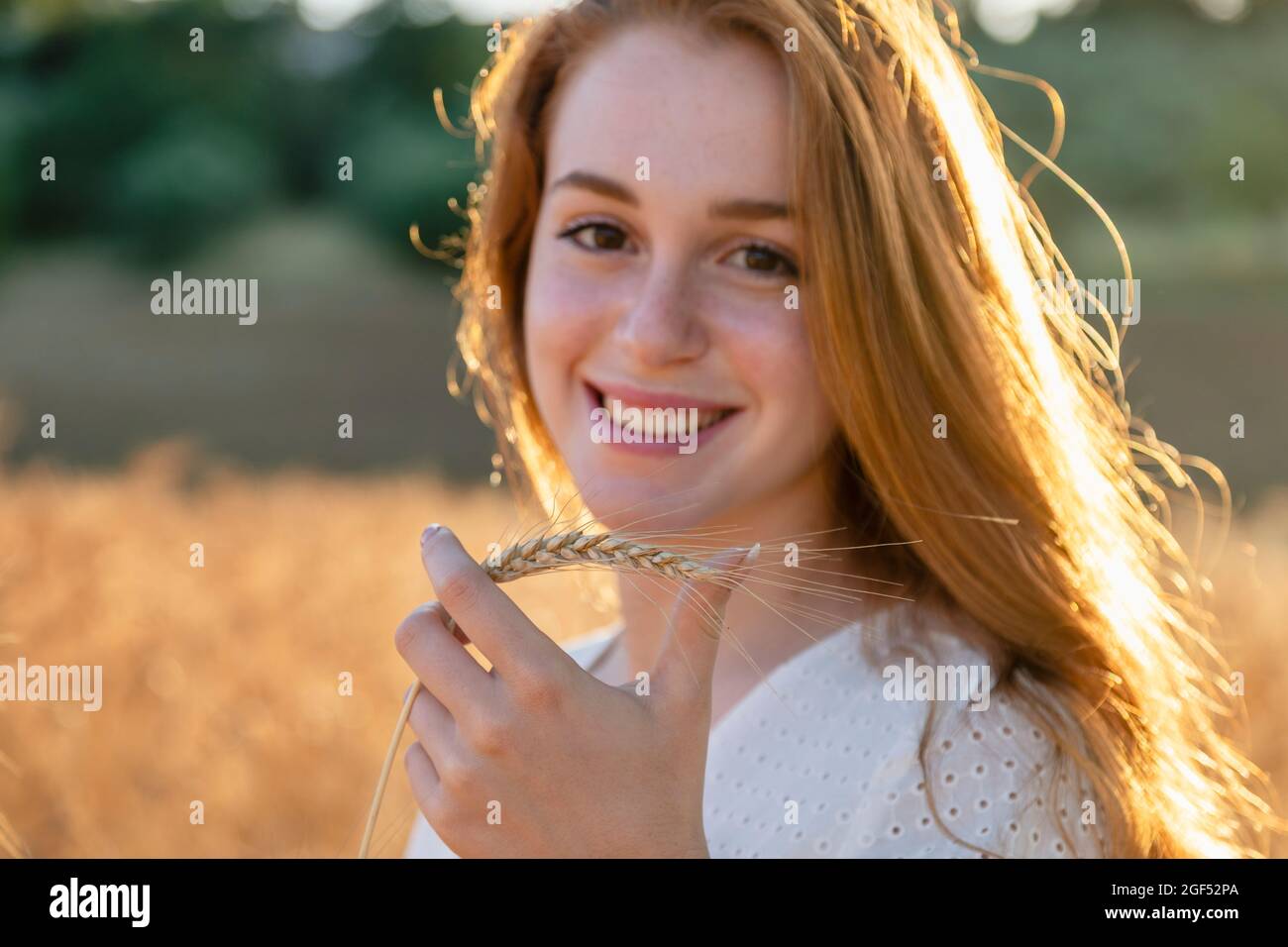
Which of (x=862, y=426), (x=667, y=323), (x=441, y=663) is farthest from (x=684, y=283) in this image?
(x=441, y=663)

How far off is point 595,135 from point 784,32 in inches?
11.7

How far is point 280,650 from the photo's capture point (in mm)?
4887

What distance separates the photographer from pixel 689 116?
1.59 meters

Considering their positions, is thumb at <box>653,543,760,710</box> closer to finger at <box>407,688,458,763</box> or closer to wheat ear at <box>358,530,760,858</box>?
wheat ear at <box>358,530,760,858</box>

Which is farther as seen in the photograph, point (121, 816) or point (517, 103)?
point (121, 816)

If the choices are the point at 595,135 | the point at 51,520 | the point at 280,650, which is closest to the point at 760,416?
the point at 595,135

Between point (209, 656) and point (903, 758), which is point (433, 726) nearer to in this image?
point (903, 758)

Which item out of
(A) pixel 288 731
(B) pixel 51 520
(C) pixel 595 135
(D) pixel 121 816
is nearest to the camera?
(C) pixel 595 135

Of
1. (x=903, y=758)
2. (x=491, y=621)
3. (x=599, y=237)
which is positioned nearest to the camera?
(x=491, y=621)

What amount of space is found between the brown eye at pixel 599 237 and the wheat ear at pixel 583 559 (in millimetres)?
569

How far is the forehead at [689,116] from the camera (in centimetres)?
157

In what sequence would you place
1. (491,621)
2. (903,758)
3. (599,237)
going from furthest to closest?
1. (599,237)
2. (903,758)
3. (491,621)

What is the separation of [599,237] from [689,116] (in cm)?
22
